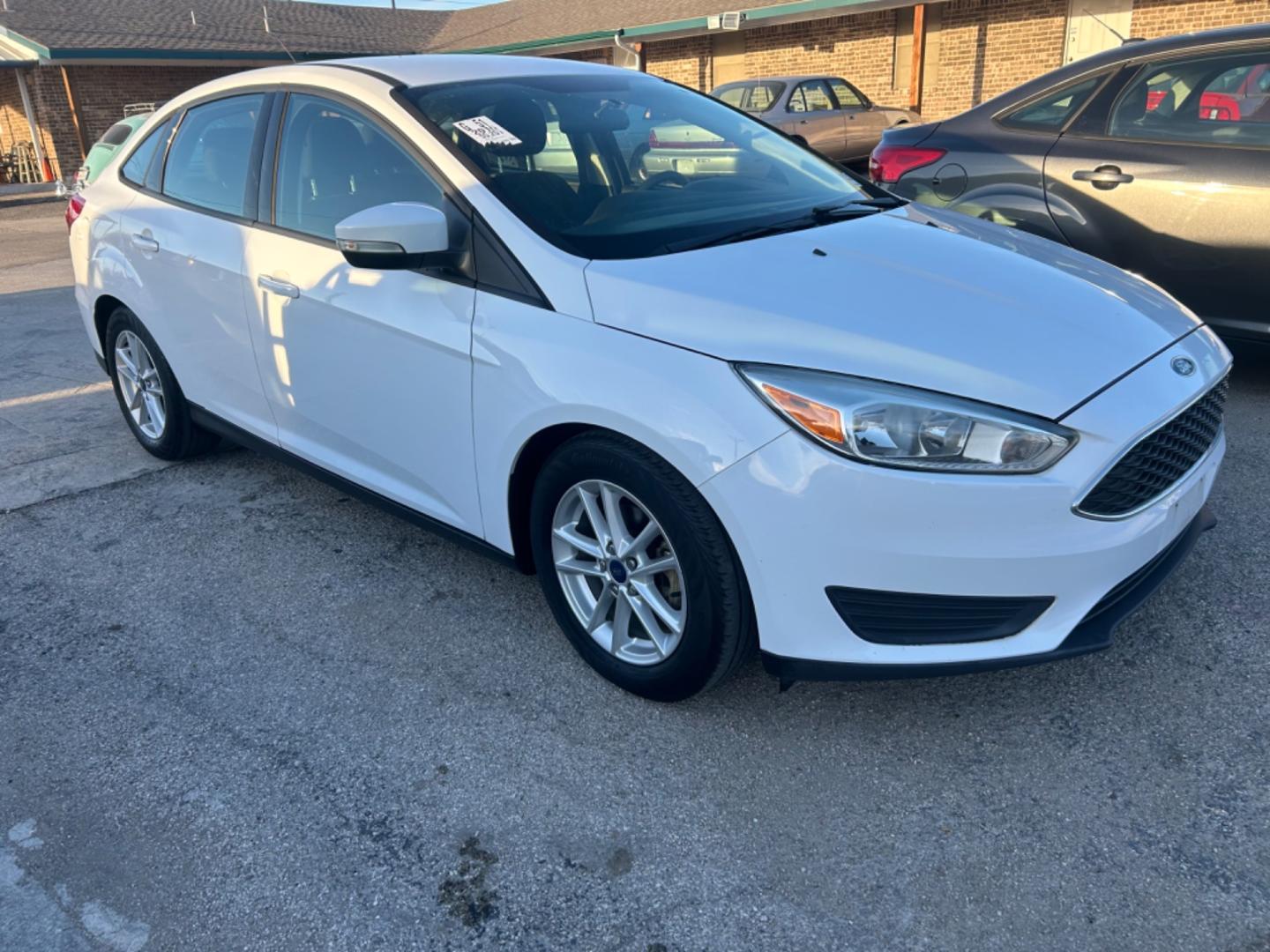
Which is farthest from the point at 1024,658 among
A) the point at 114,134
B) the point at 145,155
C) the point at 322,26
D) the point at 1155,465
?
the point at 322,26

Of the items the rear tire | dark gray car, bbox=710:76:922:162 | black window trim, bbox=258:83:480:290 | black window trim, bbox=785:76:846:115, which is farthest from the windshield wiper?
black window trim, bbox=785:76:846:115

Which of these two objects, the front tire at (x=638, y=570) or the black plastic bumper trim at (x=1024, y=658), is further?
the front tire at (x=638, y=570)

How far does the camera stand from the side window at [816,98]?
1546cm

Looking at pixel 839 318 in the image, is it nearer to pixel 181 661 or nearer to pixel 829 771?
pixel 829 771

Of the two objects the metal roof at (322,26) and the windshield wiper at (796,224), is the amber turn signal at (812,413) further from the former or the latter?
the metal roof at (322,26)

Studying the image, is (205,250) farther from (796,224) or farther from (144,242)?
(796,224)

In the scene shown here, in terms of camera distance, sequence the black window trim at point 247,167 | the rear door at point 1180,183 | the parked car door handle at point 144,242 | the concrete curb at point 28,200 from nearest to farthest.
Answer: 1. the black window trim at point 247,167
2. the parked car door handle at point 144,242
3. the rear door at point 1180,183
4. the concrete curb at point 28,200

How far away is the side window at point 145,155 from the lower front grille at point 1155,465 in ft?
13.1

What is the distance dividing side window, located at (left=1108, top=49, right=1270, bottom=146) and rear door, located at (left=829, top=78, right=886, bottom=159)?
11014mm

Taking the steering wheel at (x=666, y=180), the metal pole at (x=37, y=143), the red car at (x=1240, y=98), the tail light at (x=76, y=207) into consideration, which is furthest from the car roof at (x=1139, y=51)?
the metal pole at (x=37, y=143)

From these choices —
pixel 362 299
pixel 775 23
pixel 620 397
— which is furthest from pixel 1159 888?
pixel 775 23

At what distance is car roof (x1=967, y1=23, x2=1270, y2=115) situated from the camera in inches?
189

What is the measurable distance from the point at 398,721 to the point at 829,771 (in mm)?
1177

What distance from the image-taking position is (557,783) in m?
2.58
